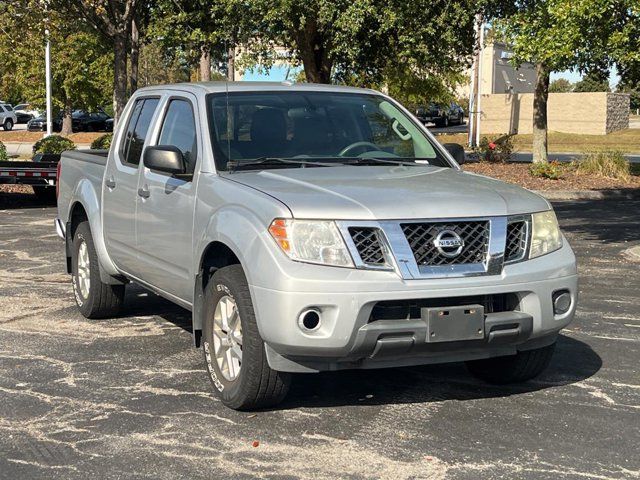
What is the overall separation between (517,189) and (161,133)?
8.61 ft

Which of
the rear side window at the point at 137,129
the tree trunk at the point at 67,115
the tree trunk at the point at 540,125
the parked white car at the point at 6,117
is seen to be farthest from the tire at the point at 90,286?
the parked white car at the point at 6,117

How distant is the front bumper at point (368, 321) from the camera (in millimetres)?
5230

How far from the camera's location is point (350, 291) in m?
→ 5.21

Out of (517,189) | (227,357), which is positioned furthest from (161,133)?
(517,189)

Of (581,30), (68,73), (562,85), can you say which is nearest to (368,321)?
(581,30)

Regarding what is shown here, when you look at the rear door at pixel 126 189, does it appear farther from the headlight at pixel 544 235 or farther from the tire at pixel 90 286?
the headlight at pixel 544 235

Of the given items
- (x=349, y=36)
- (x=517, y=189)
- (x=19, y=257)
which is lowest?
(x=19, y=257)

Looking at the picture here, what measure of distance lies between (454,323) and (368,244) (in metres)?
0.61

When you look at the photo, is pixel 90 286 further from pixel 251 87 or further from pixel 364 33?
pixel 364 33

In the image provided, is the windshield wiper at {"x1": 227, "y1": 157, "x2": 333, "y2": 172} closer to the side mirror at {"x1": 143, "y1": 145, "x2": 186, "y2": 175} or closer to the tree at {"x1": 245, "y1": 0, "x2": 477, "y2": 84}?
the side mirror at {"x1": 143, "y1": 145, "x2": 186, "y2": 175}

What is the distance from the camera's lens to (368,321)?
17.3 ft

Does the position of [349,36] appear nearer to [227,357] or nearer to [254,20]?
[254,20]

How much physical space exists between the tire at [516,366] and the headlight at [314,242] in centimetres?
157

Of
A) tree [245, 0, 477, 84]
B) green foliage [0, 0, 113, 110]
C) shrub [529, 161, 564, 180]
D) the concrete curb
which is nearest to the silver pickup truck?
the concrete curb
